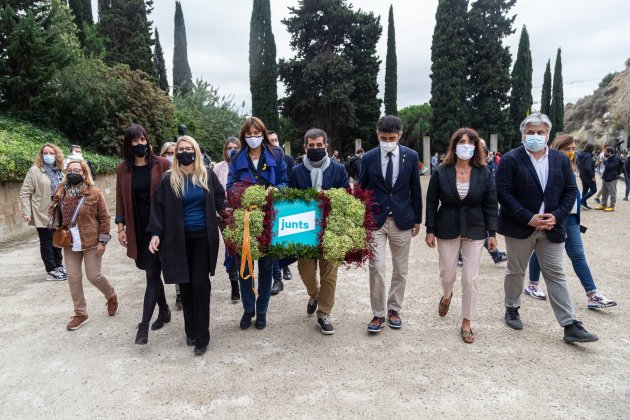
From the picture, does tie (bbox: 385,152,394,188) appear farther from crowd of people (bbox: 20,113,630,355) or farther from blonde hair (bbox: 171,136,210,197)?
blonde hair (bbox: 171,136,210,197)

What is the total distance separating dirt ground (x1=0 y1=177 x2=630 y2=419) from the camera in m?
2.98

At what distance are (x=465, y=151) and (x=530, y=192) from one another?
78 cm

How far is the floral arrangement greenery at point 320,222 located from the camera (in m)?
3.82

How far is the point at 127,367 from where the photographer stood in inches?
142

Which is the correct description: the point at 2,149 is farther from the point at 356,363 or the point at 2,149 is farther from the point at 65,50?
the point at 356,363

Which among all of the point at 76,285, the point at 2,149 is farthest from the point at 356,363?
the point at 2,149

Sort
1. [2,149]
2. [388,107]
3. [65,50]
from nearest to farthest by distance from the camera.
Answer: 1. [2,149]
2. [65,50]
3. [388,107]

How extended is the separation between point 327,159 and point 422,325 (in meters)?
2.08

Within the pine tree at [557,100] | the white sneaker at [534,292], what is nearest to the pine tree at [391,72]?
the pine tree at [557,100]

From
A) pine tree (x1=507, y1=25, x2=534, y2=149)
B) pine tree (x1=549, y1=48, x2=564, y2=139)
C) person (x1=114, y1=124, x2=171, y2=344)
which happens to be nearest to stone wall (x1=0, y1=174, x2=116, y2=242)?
person (x1=114, y1=124, x2=171, y2=344)

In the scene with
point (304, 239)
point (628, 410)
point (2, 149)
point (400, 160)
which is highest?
point (2, 149)

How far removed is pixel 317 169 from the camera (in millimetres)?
4281

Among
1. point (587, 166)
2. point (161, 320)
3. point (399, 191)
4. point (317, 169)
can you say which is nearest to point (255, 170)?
point (317, 169)

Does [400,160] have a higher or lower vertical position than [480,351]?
higher
